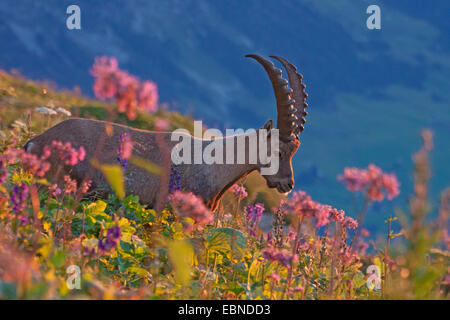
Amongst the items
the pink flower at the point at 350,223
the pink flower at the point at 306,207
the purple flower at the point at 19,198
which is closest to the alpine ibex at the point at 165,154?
the pink flower at the point at 350,223

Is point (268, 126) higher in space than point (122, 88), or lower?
higher

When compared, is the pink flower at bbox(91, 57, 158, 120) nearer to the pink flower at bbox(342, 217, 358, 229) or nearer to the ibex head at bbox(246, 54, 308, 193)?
the pink flower at bbox(342, 217, 358, 229)

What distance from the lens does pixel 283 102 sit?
22.0ft

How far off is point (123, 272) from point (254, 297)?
1.35m

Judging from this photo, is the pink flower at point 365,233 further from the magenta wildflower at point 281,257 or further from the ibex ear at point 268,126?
the ibex ear at point 268,126

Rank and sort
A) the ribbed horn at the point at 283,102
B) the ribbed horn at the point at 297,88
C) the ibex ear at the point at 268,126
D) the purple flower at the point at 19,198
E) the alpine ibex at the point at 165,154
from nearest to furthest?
the purple flower at the point at 19,198
the alpine ibex at the point at 165,154
the ibex ear at the point at 268,126
the ribbed horn at the point at 283,102
the ribbed horn at the point at 297,88

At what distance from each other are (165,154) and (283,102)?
6.33ft

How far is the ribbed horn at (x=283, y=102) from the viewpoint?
671 cm

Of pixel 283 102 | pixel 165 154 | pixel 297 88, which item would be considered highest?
pixel 297 88

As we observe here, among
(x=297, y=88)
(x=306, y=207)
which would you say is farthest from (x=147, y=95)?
(x=297, y=88)

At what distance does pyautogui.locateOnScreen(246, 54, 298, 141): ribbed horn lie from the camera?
671 centimetres

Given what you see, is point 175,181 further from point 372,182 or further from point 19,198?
point 372,182
